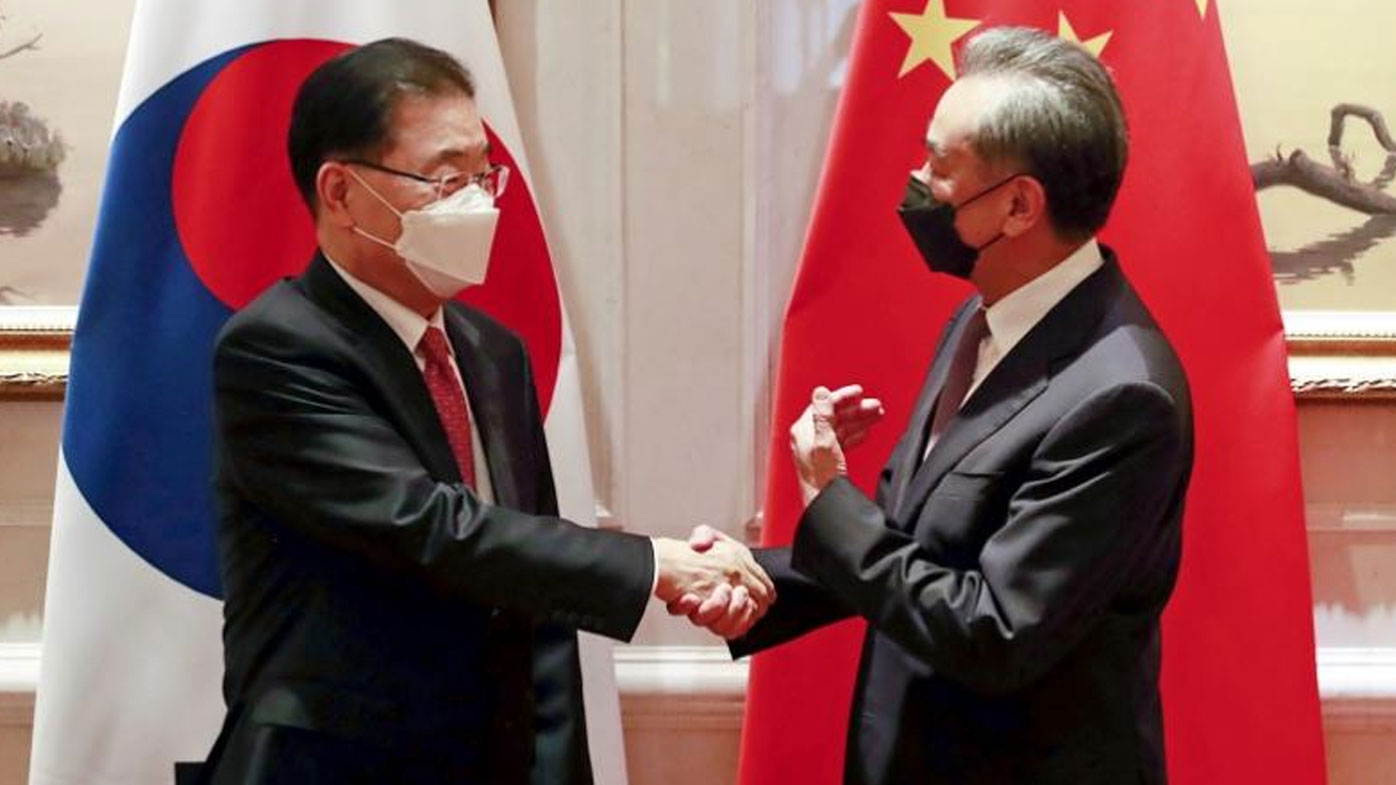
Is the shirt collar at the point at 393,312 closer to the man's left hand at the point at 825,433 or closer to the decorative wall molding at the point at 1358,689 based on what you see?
Result: the man's left hand at the point at 825,433

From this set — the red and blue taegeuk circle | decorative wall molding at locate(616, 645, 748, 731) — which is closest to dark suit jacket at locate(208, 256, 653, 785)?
the red and blue taegeuk circle

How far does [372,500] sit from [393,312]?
271mm

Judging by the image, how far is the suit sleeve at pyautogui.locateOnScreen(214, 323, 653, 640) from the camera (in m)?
1.77

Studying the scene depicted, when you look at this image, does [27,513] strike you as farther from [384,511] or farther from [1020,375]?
[1020,375]

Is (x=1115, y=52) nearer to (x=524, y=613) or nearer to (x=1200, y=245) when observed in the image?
(x=1200, y=245)

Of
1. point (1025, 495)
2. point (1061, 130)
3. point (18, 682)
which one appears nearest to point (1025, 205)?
point (1061, 130)

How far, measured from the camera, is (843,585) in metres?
1.82

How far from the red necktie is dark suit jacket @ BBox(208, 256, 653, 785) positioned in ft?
0.19

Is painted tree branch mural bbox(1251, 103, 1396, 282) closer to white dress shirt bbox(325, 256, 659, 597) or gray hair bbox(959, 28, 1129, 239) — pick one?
gray hair bbox(959, 28, 1129, 239)

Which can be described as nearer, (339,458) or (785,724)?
(339,458)

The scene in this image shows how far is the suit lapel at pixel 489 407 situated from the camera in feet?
6.42

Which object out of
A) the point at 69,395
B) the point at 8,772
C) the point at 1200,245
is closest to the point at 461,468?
the point at 69,395

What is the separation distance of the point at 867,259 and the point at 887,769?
3.41 ft

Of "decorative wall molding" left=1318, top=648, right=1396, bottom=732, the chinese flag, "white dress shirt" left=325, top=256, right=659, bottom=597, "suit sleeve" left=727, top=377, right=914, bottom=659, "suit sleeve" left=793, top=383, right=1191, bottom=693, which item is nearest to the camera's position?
"suit sleeve" left=793, top=383, right=1191, bottom=693
